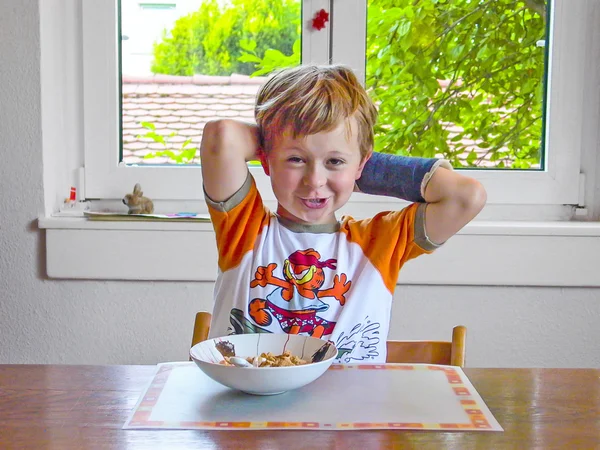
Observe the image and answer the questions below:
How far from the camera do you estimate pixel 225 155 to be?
124 cm

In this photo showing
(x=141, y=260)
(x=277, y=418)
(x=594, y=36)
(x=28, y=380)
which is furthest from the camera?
(x=594, y=36)

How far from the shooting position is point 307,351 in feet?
3.32

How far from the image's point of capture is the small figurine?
2016mm

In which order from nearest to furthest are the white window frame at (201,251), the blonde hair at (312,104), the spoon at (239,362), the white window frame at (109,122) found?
the spoon at (239,362) → the blonde hair at (312,104) → the white window frame at (201,251) → the white window frame at (109,122)

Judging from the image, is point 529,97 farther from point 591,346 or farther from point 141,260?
point 141,260

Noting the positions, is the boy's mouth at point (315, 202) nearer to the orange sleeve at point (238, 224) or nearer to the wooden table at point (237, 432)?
the orange sleeve at point (238, 224)

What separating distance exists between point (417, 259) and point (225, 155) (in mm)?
852

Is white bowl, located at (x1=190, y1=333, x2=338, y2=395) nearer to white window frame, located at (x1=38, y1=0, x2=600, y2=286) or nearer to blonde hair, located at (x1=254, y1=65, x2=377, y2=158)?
blonde hair, located at (x1=254, y1=65, x2=377, y2=158)

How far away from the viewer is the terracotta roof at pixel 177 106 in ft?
7.06

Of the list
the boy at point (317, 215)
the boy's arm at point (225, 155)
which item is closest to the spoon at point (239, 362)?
the boy at point (317, 215)

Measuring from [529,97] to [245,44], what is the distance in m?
0.83

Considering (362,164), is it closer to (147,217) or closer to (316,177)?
(316,177)

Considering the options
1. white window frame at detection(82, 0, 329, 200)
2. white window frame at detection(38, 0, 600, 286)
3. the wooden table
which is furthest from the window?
the wooden table

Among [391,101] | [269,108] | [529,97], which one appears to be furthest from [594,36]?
[269,108]
